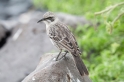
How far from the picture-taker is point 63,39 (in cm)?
836

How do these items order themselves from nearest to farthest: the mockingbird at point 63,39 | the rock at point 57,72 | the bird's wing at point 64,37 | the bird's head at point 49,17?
the rock at point 57,72, the mockingbird at point 63,39, the bird's wing at point 64,37, the bird's head at point 49,17

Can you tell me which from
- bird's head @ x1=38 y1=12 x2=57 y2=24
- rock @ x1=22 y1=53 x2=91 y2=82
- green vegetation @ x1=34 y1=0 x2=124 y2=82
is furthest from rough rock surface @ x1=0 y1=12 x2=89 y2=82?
rock @ x1=22 y1=53 x2=91 y2=82

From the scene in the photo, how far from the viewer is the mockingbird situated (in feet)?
26.2

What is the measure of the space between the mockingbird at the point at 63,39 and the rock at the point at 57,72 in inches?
5.7

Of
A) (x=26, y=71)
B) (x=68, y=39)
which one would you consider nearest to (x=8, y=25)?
(x=26, y=71)

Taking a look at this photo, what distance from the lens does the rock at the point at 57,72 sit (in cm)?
763

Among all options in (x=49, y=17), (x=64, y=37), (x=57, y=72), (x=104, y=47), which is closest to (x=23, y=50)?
(x=104, y=47)

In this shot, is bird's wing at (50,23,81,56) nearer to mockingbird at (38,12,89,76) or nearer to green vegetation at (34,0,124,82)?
mockingbird at (38,12,89,76)

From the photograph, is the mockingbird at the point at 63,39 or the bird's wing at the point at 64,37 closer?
the mockingbird at the point at 63,39

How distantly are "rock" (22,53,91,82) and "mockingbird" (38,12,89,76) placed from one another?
146mm

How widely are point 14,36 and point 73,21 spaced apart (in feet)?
6.31

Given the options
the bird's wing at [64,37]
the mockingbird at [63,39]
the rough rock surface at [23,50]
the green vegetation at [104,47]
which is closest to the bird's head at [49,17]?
the mockingbird at [63,39]

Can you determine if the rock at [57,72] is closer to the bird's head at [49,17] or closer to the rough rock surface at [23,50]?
the bird's head at [49,17]

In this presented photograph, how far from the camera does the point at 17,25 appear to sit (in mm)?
14445
